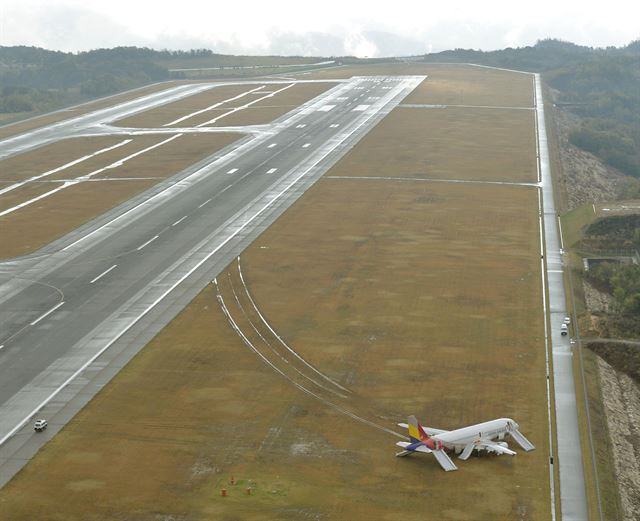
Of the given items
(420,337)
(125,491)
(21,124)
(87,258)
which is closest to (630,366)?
(420,337)

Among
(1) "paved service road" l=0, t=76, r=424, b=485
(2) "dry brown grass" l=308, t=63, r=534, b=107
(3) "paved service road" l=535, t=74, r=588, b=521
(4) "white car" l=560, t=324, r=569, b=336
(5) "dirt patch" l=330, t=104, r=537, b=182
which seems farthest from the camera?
(2) "dry brown grass" l=308, t=63, r=534, b=107

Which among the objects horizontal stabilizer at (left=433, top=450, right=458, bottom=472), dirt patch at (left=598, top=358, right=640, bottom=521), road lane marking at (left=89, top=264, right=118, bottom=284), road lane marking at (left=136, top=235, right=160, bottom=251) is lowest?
road lane marking at (left=136, top=235, right=160, bottom=251)

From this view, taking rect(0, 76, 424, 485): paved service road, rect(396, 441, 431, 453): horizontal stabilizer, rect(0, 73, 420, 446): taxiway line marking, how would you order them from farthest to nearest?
rect(0, 76, 424, 485): paved service road, rect(0, 73, 420, 446): taxiway line marking, rect(396, 441, 431, 453): horizontal stabilizer

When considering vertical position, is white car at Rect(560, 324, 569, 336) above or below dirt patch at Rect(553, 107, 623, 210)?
above

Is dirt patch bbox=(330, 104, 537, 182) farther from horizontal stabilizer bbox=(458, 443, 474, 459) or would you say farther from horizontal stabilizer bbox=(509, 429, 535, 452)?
horizontal stabilizer bbox=(458, 443, 474, 459)

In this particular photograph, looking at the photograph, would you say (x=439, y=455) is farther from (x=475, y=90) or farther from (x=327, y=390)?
(x=475, y=90)

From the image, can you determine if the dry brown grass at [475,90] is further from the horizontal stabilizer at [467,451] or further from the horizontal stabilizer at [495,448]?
the horizontal stabilizer at [467,451]

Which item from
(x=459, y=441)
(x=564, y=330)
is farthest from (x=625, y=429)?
(x=564, y=330)

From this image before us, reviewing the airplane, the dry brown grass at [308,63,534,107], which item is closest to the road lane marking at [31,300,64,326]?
the airplane
